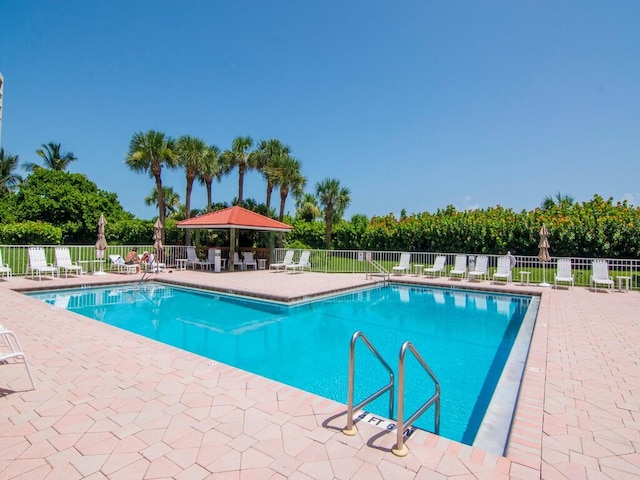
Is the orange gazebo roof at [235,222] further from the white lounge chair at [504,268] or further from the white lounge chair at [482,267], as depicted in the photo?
the white lounge chair at [504,268]

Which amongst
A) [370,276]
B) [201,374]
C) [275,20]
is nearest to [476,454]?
[201,374]

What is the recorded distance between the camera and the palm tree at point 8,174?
37188mm

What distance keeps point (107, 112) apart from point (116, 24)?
29.5 ft

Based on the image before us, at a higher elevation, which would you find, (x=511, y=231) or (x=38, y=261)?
(x=511, y=231)

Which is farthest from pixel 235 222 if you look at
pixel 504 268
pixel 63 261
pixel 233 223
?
pixel 504 268

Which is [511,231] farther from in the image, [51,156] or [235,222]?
[51,156]

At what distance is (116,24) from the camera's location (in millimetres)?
12008

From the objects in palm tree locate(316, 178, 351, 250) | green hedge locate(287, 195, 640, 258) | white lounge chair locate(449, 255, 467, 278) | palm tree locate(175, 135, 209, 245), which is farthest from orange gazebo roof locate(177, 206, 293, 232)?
white lounge chair locate(449, 255, 467, 278)

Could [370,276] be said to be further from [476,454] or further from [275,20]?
[476,454]

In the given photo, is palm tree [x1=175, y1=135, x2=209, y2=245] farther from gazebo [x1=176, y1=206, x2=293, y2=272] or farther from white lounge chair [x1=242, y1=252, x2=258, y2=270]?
white lounge chair [x1=242, y1=252, x2=258, y2=270]

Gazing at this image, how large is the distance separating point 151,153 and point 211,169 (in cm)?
354

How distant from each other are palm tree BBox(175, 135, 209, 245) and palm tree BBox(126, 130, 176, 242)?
50 centimetres

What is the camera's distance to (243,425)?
3.06m

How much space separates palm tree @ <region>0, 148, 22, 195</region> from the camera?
37.2 meters
